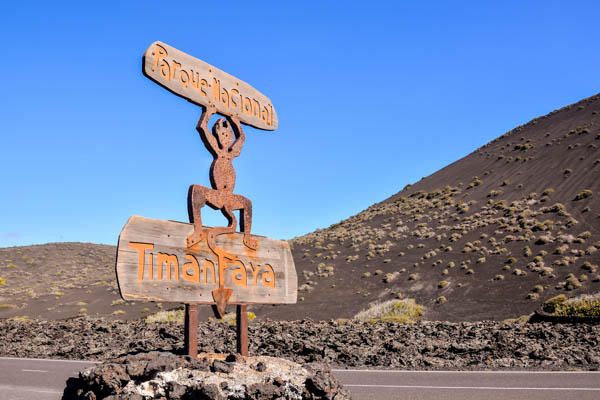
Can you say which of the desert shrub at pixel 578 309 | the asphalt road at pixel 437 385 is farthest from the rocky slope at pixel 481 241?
the asphalt road at pixel 437 385

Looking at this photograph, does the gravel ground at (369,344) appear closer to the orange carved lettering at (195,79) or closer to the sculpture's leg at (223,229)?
the sculpture's leg at (223,229)

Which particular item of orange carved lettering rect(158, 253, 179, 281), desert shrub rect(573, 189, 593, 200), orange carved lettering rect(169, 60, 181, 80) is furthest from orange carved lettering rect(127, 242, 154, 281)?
desert shrub rect(573, 189, 593, 200)

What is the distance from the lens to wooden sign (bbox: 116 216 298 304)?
4777 mm

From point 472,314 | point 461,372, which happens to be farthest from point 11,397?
point 472,314

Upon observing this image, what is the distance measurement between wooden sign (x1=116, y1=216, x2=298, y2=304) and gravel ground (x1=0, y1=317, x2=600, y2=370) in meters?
4.85

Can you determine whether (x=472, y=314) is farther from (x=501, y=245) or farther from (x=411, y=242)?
(x=411, y=242)

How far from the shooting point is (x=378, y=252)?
46.7 metres

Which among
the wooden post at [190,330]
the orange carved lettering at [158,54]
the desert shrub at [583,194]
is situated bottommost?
the wooden post at [190,330]

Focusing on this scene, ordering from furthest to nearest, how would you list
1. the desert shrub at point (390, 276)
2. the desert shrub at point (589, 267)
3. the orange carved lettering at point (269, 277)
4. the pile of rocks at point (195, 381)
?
1. the desert shrub at point (390, 276)
2. the desert shrub at point (589, 267)
3. the orange carved lettering at point (269, 277)
4. the pile of rocks at point (195, 381)

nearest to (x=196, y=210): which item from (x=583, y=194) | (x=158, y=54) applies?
(x=158, y=54)

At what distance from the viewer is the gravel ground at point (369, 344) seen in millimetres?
12648

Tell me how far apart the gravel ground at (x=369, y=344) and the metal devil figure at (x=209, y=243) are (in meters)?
4.90

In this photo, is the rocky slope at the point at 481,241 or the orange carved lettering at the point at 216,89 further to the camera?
the rocky slope at the point at 481,241

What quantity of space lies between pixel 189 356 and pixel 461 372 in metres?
8.03
